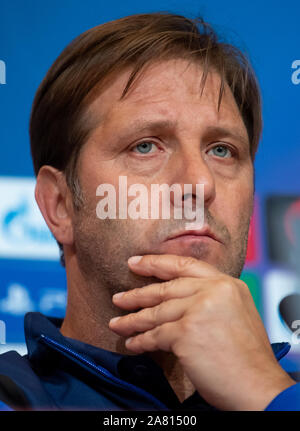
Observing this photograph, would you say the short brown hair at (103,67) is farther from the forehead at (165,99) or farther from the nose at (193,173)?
the nose at (193,173)

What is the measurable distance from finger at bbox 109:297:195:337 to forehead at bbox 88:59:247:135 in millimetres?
508

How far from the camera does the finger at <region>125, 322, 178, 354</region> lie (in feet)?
3.92

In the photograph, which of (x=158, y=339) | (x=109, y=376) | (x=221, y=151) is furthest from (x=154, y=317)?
(x=221, y=151)

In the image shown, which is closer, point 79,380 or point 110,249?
point 79,380

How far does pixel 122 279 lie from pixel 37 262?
23.7 inches

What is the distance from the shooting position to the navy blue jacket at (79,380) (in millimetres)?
1280

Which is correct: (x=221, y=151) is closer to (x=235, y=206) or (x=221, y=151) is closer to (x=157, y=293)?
(x=235, y=206)

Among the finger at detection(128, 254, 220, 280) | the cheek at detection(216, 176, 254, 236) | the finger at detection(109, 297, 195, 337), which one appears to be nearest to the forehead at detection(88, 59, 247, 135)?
the cheek at detection(216, 176, 254, 236)

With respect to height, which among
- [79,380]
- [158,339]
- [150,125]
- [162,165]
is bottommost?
[79,380]

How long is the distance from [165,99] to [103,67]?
8.1 inches

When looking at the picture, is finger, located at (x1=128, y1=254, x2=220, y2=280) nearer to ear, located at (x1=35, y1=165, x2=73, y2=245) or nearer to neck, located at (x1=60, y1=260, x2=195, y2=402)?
neck, located at (x1=60, y1=260, x2=195, y2=402)

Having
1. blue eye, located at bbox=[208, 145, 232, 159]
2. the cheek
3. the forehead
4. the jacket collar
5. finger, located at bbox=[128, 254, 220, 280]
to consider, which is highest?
the forehead

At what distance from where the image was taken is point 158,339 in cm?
123
